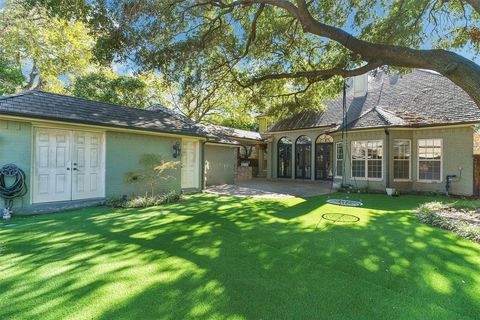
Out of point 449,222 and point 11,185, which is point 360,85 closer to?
point 449,222

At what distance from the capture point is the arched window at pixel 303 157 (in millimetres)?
18266

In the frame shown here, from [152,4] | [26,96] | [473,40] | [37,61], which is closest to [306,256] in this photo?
[152,4]

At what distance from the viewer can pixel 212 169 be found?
15.4 metres

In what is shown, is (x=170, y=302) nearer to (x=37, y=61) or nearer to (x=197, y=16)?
(x=197, y=16)

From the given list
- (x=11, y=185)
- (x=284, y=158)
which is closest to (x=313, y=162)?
(x=284, y=158)

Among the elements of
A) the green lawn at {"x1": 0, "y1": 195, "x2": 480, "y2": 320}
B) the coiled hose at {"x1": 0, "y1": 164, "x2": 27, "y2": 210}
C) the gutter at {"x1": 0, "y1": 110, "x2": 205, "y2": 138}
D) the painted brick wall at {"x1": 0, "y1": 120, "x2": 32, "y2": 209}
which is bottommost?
the green lawn at {"x1": 0, "y1": 195, "x2": 480, "y2": 320}

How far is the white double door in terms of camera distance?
305 inches

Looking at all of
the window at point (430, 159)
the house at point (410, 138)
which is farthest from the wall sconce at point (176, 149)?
the window at point (430, 159)

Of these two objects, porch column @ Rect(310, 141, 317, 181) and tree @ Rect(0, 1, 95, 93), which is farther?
porch column @ Rect(310, 141, 317, 181)

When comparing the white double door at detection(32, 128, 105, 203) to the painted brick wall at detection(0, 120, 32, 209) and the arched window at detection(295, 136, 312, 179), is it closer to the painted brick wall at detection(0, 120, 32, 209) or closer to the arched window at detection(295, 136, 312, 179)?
the painted brick wall at detection(0, 120, 32, 209)

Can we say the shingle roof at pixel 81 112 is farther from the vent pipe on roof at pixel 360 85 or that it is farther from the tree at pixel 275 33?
the vent pipe on roof at pixel 360 85

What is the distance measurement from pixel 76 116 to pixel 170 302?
24.8 ft

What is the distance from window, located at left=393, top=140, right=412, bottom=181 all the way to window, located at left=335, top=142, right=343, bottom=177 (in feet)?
8.36

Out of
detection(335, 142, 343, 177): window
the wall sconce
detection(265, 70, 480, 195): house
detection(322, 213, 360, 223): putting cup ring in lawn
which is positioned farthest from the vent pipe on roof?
the wall sconce
